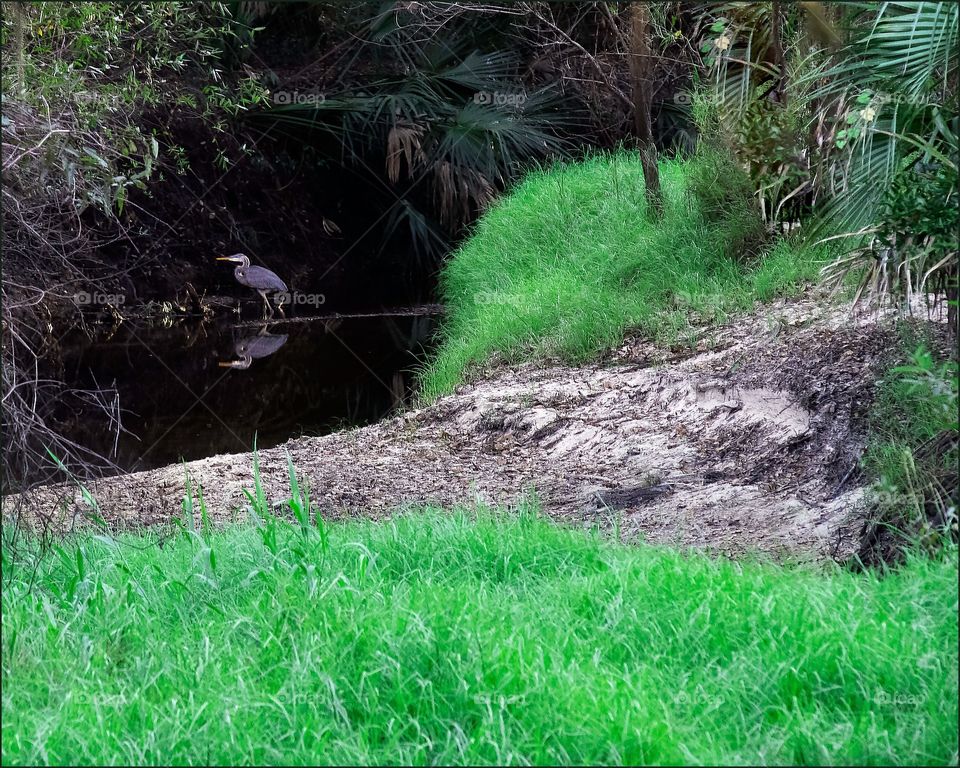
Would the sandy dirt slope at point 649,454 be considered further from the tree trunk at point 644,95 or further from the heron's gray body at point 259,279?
the heron's gray body at point 259,279

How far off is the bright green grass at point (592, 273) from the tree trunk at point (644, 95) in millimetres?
147

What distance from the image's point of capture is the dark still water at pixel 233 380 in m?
6.84

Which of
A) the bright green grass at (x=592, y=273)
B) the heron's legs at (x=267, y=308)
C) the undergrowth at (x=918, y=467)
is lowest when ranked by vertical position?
the heron's legs at (x=267, y=308)

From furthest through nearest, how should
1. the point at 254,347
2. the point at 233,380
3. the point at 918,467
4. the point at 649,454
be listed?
1. the point at 254,347
2. the point at 233,380
3. the point at 649,454
4. the point at 918,467

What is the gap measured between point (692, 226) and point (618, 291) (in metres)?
0.76

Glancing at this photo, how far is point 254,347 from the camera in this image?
32.0 feet

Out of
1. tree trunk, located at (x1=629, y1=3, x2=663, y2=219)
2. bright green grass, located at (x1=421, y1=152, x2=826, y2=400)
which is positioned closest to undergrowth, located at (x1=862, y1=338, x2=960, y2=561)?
bright green grass, located at (x1=421, y1=152, x2=826, y2=400)

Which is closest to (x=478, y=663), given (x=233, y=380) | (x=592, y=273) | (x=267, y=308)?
(x=592, y=273)

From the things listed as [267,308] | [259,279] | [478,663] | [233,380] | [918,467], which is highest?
[478,663]

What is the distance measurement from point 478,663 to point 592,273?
5.92 m

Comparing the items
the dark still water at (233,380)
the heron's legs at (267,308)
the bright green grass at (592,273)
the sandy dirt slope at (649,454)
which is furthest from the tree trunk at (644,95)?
the heron's legs at (267,308)

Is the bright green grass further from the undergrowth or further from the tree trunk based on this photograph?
the undergrowth

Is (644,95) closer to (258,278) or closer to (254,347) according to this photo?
(254,347)

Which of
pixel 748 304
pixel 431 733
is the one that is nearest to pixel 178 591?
pixel 431 733
